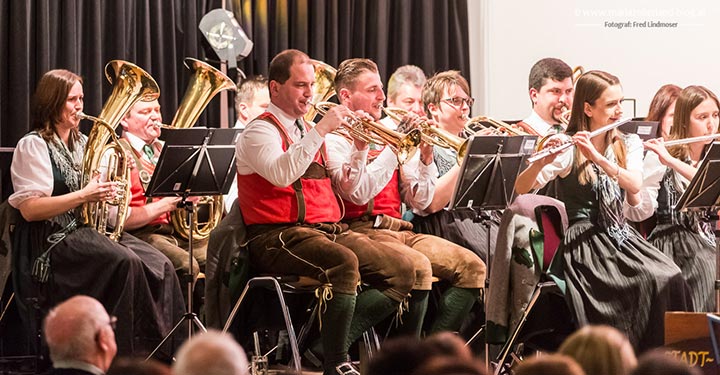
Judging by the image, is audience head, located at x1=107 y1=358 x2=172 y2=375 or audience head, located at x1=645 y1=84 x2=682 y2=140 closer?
audience head, located at x1=107 y1=358 x2=172 y2=375

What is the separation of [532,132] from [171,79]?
7.76 feet

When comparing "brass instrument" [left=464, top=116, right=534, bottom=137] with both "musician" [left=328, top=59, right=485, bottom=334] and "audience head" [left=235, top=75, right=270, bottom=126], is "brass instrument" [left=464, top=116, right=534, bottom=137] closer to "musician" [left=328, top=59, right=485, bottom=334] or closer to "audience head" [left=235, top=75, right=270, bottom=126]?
"musician" [left=328, top=59, right=485, bottom=334]

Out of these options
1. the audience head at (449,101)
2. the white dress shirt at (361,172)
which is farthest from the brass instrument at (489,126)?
the white dress shirt at (361,172)

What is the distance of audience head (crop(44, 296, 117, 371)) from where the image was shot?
3.13 m

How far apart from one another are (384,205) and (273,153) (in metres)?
0.96

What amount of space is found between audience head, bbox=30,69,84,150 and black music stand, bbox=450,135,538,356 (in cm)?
183

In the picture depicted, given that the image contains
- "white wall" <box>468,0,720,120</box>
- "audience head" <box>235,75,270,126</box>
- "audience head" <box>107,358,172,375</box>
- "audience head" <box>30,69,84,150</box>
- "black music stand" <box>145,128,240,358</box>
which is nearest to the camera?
"audience head" <box>107,358,172,375</box>

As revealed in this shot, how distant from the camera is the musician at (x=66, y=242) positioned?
5754mm

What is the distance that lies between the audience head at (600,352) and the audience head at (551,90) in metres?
4.44

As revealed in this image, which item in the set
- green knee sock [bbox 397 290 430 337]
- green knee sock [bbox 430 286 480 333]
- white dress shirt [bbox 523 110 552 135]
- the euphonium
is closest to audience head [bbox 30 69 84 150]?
the euphonium

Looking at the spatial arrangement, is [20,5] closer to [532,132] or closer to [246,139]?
[246,139]

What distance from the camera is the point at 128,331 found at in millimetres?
5777

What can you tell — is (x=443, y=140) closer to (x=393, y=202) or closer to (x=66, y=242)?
(x=393, y=202)

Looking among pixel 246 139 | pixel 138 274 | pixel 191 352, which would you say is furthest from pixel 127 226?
pixel 191 352
